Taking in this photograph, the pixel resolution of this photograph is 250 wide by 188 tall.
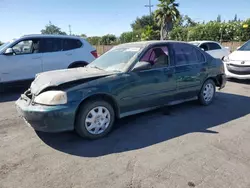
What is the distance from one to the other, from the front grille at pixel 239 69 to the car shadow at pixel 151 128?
246 centimetres

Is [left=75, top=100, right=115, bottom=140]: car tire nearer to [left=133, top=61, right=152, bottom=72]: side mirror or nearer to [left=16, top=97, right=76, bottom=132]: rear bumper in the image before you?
[left=16, top=97, right=76, bottom=132]: rear bumper

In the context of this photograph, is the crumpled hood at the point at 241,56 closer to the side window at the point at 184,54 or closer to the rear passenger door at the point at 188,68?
the rear passenger door at the point at 188,68

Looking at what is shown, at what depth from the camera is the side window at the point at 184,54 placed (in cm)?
483

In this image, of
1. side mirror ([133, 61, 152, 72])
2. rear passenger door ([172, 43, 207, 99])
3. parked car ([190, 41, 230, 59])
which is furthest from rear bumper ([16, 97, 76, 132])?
parked car ([190, 41, 230, 59])

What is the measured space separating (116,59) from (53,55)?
11.8 feet

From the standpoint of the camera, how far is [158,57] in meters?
4.61

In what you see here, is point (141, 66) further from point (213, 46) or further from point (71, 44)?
point (213, 46)

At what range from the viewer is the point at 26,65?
6.88 meters

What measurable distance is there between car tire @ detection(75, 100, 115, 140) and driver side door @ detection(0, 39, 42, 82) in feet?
13.7

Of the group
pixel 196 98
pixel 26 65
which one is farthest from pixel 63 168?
pixel 26 65

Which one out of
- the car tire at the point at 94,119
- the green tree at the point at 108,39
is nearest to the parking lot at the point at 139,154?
the car tire at the point at 94,119

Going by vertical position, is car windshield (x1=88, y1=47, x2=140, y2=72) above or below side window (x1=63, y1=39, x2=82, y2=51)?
below

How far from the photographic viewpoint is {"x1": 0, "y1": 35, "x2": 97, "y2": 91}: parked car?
6.67 meters

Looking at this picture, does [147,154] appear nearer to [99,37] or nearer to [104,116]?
[104,116]
